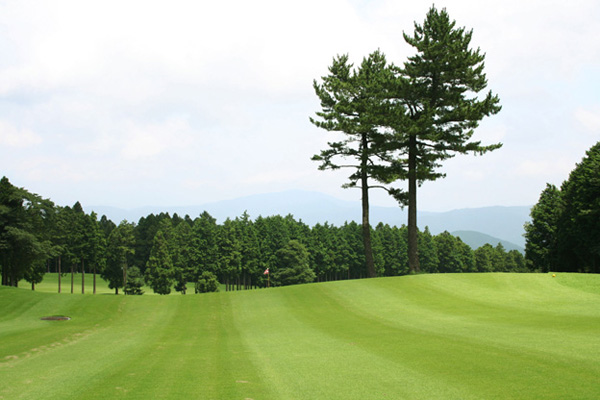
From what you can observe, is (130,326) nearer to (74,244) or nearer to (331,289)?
(331,289)

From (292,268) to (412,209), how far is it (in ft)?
163

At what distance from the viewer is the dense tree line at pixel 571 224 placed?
4919cm

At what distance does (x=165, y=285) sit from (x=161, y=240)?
7.86 meters

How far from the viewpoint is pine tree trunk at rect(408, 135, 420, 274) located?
113ft

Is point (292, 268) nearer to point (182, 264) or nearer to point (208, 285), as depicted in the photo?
point (208, 285)

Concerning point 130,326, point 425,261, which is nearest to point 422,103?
point 130,326

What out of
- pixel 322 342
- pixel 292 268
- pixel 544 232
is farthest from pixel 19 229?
pixel 544 232

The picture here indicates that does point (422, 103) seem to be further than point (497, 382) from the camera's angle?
Yes

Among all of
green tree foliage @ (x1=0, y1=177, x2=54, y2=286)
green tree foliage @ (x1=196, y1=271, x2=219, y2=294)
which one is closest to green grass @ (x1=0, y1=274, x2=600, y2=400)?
green tree foliage @ (x1=0, y1=177, x2=54, y2=286)

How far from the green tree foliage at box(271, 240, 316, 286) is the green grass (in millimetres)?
51410

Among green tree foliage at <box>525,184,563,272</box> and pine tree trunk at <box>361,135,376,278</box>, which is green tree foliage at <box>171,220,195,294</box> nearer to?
pine tree trunk at <box>361,135,376,278</box>

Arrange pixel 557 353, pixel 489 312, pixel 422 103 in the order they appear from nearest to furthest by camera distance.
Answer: pixel 557 353
pixel 489 312
pixel 422 103

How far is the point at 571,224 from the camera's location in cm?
5381

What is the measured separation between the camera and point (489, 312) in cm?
2055
